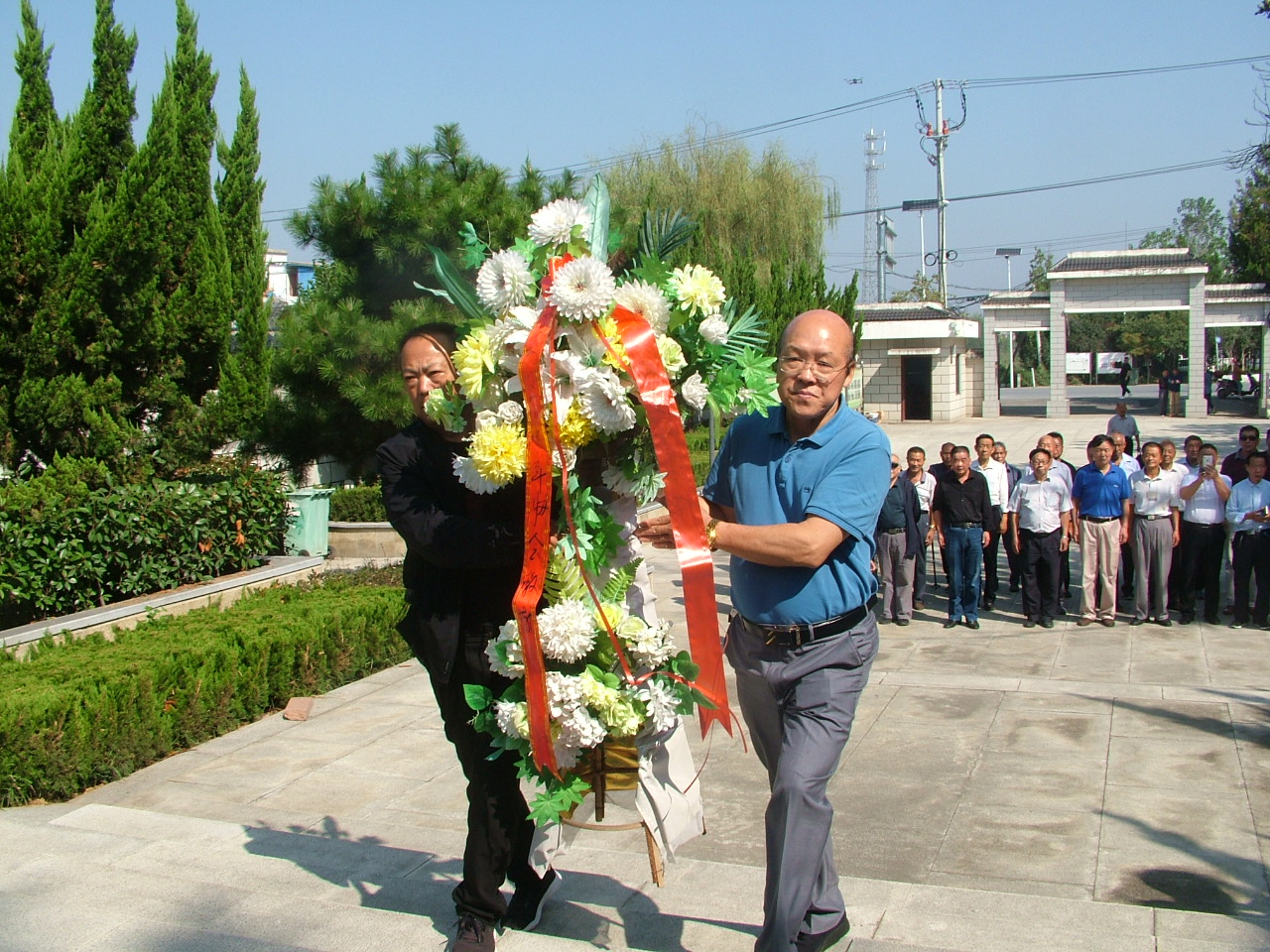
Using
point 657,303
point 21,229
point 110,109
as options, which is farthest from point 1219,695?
point 110,109

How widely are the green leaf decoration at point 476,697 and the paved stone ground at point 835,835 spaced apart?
763mm

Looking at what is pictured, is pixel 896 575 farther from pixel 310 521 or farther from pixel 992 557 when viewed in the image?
pixel 310 521

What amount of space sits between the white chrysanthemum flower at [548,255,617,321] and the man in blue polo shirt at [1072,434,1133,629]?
28.3 ft

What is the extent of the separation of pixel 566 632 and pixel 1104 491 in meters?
8.83

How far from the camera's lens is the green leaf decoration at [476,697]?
3215mm

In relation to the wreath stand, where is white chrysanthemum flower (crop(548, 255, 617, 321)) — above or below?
above

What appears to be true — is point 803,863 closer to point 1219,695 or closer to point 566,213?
point 566,213

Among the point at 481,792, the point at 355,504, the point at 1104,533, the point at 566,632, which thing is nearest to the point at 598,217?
the point at 566,632

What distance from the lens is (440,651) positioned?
331 cm

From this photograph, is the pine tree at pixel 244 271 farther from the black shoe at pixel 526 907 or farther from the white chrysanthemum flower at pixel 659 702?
the white chrysanthemum flower at pixel 659 702

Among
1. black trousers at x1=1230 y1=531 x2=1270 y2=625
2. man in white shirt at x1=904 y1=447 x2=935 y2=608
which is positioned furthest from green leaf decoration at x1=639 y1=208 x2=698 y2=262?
black trousers at x1=1230 y1=531 x2=1270 y2=625

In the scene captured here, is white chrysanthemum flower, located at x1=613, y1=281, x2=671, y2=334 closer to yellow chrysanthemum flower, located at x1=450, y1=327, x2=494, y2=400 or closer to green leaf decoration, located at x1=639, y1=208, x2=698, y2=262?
green leaf decoration, located at x1=639, y1=208, x2=698, y2=262

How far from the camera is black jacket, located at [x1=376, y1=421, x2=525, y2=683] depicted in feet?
10.7

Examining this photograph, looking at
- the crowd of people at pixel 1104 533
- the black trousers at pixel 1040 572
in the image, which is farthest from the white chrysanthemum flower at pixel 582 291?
the black trousers at pixel 1040 572
